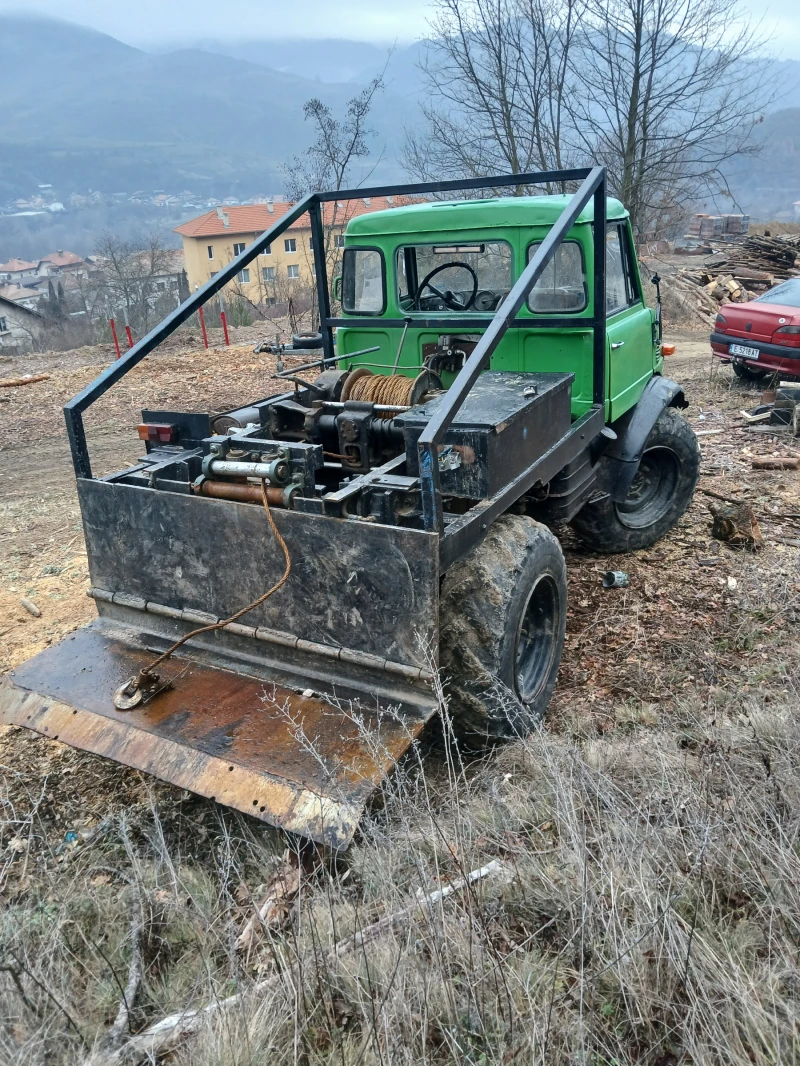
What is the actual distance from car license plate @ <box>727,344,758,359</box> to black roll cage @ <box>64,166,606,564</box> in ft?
22.6

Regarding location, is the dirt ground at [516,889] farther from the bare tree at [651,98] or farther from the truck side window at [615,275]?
the bare tree at [651,98]

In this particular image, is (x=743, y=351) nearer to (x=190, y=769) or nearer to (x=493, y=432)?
(x=493, y=432)

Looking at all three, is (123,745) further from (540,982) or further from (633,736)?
(633,736)

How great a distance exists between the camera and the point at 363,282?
5078 millimetres

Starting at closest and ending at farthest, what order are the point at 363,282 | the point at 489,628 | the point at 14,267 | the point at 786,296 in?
the point at 489,628 < the point at 363,282 < the point at 786,296 < the point at 14,267

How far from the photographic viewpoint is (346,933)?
7.69 ft

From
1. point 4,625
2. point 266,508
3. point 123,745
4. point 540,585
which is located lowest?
point 4,625

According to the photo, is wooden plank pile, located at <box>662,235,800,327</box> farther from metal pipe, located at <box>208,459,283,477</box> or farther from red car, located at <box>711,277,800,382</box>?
metal pipe, located at <box>208,459,283,477</box>

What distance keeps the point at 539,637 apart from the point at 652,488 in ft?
8.09

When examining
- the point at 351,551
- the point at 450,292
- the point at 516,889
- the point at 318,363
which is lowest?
the point at 516,889

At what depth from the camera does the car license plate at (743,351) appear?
1029 centimetres

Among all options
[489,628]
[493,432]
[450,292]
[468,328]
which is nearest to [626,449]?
[468,328]

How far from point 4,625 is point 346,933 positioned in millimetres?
3640

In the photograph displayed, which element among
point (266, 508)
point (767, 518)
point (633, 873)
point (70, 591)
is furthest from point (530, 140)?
point (633, 873)
